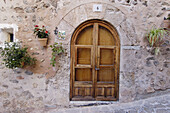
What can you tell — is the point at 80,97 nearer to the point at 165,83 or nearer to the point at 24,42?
the point at 24,42

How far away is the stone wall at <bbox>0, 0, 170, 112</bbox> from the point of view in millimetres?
3004

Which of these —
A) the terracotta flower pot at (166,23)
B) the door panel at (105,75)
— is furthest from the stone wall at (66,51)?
the door panel at (105,75)

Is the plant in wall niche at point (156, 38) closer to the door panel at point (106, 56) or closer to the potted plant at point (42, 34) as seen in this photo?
the door panel at point (106, 56)

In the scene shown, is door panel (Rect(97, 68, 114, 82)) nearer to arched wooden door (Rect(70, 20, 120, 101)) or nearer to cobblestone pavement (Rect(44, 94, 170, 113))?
arched wooden door (Rect(70, 20, 120, 101))

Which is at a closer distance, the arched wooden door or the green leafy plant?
the green leafy plant

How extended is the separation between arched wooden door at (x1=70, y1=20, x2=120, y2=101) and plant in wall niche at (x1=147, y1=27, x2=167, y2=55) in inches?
28.2

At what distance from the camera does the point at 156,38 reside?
296 cm

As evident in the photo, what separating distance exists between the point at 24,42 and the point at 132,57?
249 centimetres

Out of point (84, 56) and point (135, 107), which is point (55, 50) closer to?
point (84, 56)

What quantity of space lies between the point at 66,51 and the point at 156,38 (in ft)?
6.64

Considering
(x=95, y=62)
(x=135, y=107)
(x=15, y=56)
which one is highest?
(x=15, y=56)

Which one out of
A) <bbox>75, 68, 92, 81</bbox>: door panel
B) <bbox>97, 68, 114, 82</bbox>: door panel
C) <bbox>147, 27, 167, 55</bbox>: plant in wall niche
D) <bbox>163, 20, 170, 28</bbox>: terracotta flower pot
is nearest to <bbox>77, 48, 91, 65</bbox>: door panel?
<bbox>75, 68, 92, 81</bbox>: door panel

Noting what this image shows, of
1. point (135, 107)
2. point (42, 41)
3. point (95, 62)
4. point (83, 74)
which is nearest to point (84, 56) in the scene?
point (95, 62)

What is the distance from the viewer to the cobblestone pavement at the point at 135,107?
2.76 m
